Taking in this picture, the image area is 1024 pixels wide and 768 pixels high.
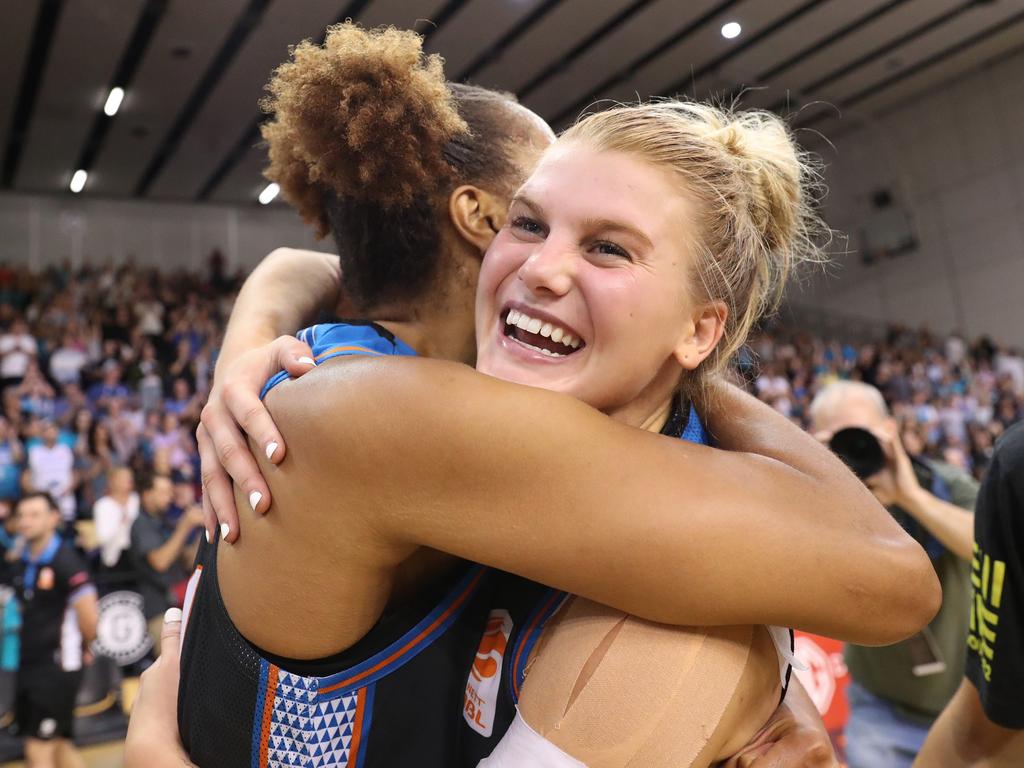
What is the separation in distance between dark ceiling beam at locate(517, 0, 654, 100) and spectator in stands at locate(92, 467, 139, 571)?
22.8 ft

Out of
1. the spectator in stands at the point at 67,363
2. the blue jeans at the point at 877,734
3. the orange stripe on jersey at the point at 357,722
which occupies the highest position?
the spectator in stands at the point at 67,363

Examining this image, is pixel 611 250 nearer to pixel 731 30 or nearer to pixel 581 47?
pixel 731 30

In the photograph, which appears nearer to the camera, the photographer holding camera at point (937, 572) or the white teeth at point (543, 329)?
the white teeth at point (543, 329)

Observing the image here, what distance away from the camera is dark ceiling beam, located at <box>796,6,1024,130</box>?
1237cm

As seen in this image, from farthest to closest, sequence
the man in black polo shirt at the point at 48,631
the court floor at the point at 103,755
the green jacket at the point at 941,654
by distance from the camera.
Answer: the court floor at the point at 103,755 → the man in black polo shirt at the point at 48,631 → the green jacket at the point at 941,654

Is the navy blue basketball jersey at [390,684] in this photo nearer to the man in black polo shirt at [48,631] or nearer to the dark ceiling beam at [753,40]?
the man in black polo shirt at [48,631]

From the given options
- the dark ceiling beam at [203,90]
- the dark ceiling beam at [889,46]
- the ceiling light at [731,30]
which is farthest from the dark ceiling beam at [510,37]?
the dark ceiling beam at [889,46]

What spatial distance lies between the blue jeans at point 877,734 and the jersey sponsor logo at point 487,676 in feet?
7.45

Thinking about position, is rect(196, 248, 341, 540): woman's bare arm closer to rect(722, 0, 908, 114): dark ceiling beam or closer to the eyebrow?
the eyebrow

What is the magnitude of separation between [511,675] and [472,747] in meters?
0.15

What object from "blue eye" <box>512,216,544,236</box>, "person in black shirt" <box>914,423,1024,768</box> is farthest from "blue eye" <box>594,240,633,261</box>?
"person in black shirt" <box>914,423,1024,768</box>

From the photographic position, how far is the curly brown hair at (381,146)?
1.36 meters

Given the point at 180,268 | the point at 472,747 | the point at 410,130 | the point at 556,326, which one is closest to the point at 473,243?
the point at 410,130

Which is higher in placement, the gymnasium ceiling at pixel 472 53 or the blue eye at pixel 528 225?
the gymnasium ceiling at pixel 472 53
